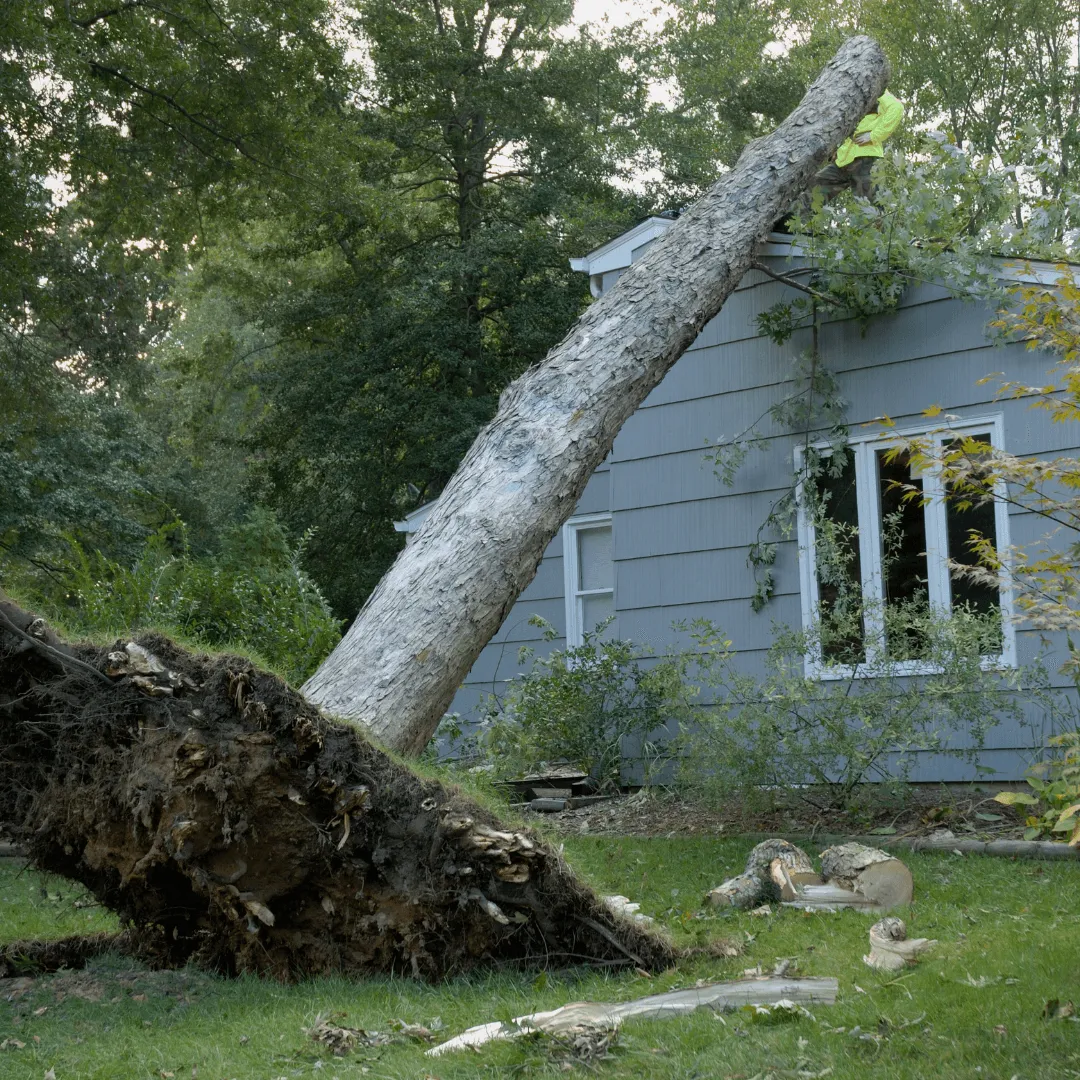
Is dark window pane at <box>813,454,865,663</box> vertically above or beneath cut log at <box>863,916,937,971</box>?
above

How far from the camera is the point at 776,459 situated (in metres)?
8.87

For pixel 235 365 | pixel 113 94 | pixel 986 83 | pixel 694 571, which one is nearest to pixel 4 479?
pixel 113 94

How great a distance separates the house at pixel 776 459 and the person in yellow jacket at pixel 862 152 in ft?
3.30

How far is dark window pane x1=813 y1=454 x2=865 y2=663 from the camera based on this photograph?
292 inches

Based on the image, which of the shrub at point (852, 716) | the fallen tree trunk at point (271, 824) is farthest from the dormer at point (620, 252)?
the fallen tree trunk at point (271, 824)

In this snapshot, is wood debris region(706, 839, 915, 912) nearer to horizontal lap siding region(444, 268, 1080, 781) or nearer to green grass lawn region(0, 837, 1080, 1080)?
green grass lawn region(0, 837, 1080, 1080)

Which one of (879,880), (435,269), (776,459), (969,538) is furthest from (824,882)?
(435,269)

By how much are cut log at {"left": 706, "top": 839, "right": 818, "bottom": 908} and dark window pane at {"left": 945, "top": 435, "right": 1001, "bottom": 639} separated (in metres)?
2.99

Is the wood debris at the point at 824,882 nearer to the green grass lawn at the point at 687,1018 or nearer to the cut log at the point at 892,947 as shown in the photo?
the green grass lawn at the point at 687,1018

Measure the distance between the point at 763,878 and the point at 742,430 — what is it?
4546mm

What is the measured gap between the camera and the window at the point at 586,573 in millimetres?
11133

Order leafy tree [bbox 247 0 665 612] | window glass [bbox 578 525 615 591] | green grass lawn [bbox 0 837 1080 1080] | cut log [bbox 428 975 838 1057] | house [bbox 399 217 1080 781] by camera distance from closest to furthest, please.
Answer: green grass lawn [bbox 0 837 1080 1080] → cut log [bbox 428 975 838 1057] → house [bbox 399 217 1080 781] → window glass [bbox 578 525 615 591] → leafy tree [bbox 247 0 665 612]

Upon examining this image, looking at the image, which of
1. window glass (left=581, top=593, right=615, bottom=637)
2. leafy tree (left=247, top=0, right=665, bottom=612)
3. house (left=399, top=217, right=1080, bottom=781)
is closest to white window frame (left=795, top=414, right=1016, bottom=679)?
house (left=399, top=217, right=1080, bottom=781)

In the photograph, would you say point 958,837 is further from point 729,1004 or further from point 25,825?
point 25,825
